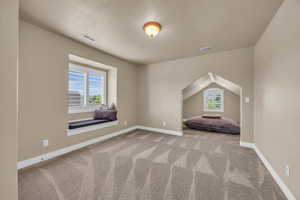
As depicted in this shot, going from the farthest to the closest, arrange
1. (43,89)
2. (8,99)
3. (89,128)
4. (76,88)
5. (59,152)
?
(76,88) < (89,128) < (59,152) < (43,89) < (8,99)

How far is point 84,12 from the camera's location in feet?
6.31

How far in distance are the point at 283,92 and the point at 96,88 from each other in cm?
446

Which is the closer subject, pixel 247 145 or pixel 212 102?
pixel 247 145

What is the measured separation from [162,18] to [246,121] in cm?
324

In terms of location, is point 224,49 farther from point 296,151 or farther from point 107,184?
point 107,184

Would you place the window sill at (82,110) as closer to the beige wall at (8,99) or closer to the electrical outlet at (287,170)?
the beige wall at (8,99)

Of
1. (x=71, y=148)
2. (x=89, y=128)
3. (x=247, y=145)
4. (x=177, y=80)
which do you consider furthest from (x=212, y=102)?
(x=71, y=148)

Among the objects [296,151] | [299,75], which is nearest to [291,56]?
[299,75]

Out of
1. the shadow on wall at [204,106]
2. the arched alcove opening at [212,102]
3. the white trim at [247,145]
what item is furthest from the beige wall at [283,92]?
the shadow on wall at [204,106]

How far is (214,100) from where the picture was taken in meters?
6.36

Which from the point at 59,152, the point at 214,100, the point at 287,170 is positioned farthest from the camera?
the point at 214,100

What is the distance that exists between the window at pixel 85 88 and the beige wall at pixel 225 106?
4585 millimetres

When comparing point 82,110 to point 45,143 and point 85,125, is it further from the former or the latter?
point 45,143

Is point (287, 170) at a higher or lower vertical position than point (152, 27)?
lower
